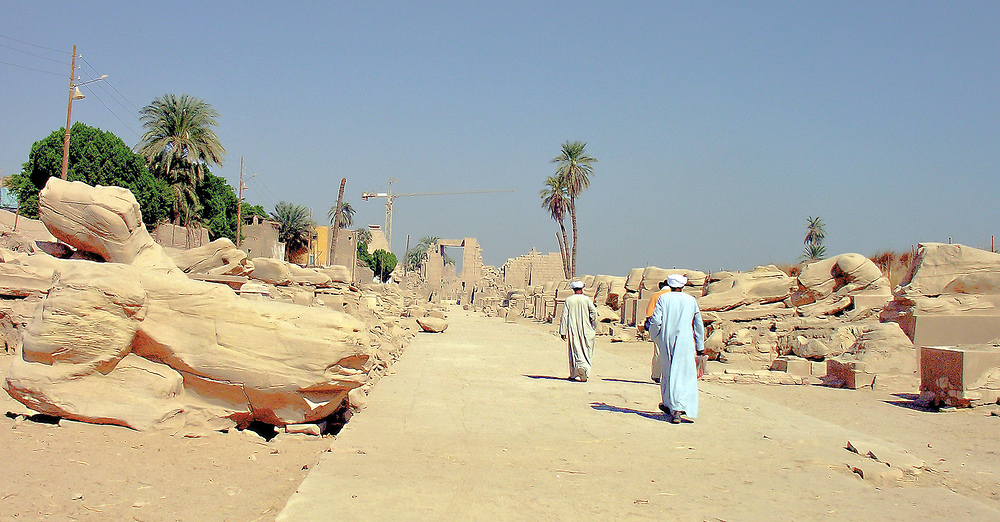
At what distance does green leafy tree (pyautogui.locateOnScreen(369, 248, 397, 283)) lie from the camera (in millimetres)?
70250

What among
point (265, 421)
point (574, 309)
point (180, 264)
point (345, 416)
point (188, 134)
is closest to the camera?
point (265, 421)

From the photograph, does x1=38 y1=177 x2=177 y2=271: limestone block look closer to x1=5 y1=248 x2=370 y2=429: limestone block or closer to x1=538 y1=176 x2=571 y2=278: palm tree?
x1=5 y1=248 x2=370 y2=429: limestone block

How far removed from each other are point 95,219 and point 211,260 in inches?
132

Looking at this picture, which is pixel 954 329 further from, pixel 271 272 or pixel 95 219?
pixel 271 272

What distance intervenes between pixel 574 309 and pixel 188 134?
3116cm

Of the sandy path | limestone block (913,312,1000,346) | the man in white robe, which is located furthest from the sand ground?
limestone block (913,312,1000,346)

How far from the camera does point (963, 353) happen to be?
7406 millimetres

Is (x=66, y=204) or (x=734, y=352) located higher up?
(x=66, y=204)

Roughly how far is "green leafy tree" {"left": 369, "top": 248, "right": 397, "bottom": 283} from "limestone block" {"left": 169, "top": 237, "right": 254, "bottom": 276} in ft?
184

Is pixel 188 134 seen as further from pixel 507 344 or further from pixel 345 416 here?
pixel 345 416

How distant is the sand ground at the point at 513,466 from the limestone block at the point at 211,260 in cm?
A: 623

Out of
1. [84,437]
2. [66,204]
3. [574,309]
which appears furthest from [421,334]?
[84,437]

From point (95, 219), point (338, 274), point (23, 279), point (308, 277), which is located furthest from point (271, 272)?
point (95, 219)

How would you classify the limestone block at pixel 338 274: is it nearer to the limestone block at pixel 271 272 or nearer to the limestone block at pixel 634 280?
the limestone block at pixel 271 272
